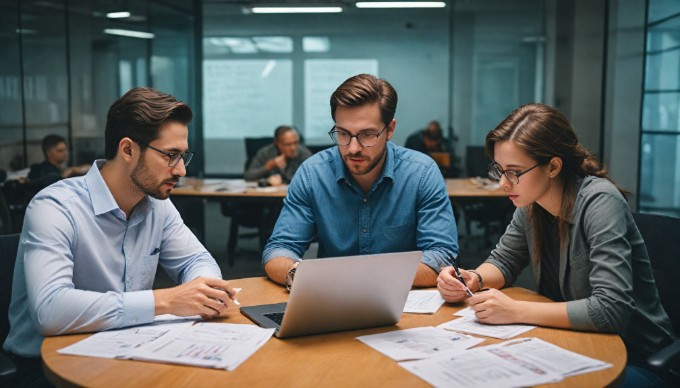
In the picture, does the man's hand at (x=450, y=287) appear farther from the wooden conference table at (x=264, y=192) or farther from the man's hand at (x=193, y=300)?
the wooden conference table at (x=264, y=192)

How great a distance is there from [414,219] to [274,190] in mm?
3114

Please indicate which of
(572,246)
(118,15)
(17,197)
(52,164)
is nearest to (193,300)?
(572,246)

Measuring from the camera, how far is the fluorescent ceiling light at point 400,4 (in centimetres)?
910

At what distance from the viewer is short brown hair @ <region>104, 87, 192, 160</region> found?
1882mm

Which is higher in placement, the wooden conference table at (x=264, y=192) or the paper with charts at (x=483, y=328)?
the paper with charts at (x=483, y=328)

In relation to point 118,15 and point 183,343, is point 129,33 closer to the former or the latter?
point 118,15

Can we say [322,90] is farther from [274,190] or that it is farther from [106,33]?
[274,190]

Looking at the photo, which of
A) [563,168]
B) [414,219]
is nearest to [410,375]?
[563,168]

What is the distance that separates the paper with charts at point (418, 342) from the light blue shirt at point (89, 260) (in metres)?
0.59

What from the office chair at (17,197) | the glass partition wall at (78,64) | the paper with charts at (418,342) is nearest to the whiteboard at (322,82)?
the glass partition wall at (78,64)

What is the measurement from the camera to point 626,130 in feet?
24.6

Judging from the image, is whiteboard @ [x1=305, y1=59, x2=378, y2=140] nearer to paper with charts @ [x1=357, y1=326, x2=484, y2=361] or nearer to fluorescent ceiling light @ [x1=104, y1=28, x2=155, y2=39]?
fluorescent ceiling light @ [x1=104, y1=28, x2=155, y2=39]

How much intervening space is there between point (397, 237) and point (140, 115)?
103cm

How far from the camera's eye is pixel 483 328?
5.45ft
